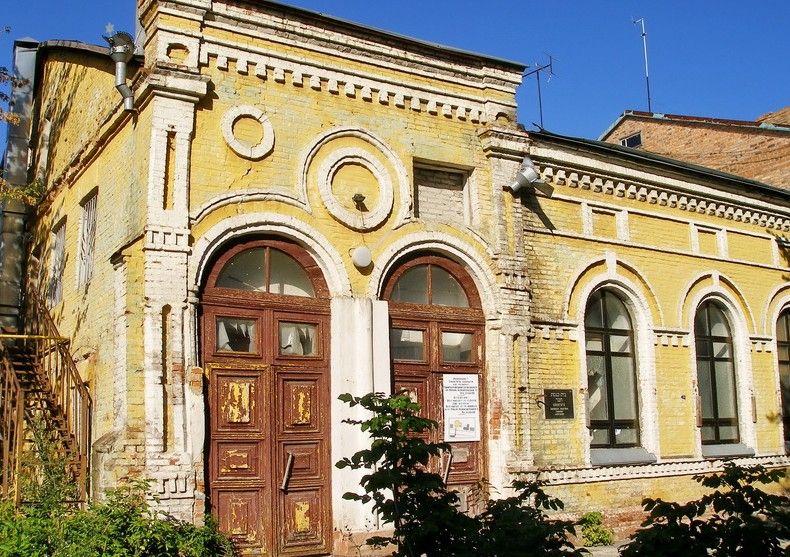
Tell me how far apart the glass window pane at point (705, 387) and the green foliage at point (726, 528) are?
10.1 m

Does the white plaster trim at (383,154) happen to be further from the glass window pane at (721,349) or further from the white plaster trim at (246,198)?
the glass window pane at (721,349)

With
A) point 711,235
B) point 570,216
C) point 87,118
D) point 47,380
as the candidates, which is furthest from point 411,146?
point 711,235

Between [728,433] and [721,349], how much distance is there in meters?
1.55

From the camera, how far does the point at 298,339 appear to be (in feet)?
35.3

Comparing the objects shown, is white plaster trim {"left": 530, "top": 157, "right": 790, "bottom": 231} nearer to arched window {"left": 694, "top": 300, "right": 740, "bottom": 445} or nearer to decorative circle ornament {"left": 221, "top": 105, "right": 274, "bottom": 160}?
arched window {"left": 694, "top": 300, "right": 740, "bottom": 445}

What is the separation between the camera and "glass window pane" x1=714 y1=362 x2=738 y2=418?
618 inches

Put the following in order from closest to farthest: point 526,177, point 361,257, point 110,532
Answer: point 110,532 → point 361,257 → point 526,177

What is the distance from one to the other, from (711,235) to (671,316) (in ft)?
7.53

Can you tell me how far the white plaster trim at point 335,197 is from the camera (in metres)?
11.1

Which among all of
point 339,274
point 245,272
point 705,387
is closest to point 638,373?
point 705,387

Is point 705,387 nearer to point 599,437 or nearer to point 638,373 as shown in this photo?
point 638,373

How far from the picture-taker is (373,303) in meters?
11.2

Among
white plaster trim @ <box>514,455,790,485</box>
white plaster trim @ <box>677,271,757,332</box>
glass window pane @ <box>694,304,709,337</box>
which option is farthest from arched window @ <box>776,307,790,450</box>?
glass window pane @ <box>694,304,709,337</box>

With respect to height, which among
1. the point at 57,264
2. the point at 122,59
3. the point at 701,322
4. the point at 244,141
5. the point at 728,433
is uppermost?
the point at 122,59
